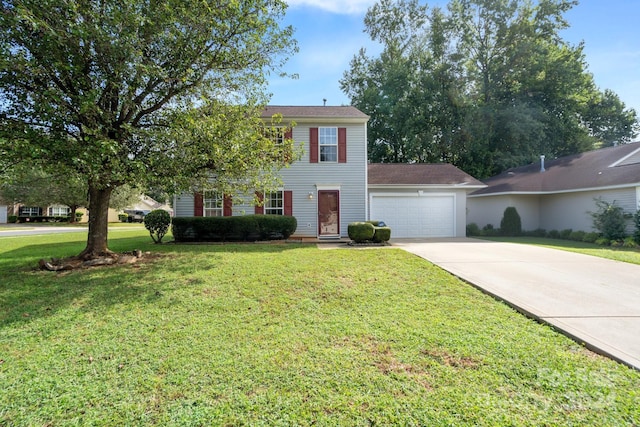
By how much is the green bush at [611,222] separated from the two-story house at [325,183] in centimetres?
1017

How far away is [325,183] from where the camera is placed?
42.9ft

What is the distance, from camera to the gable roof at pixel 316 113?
12.7m

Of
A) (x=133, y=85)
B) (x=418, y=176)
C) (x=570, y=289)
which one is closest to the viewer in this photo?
(x=570, y=289)

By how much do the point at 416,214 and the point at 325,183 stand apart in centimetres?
486

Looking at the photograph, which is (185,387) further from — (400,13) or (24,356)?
(400,13)

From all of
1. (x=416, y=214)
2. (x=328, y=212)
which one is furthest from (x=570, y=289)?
(x=416, y=214)

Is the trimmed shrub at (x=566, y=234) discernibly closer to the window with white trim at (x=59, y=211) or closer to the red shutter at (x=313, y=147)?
the red shutter at (x=313, y=147)

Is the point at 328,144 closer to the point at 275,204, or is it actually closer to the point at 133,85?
the point at 275,204

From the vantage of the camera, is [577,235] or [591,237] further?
[577,235]

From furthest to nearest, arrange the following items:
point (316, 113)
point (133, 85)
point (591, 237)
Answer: point (316, 113) → point (591, 237) → point (133, 85)

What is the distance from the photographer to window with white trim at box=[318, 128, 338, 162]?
515 inches

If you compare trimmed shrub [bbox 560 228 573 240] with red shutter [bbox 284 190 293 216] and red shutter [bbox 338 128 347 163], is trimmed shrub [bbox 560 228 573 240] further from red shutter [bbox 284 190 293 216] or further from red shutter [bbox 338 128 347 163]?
red shutter [bbox 284 190 293 216]

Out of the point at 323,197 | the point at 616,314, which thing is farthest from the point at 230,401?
the point at 323,197

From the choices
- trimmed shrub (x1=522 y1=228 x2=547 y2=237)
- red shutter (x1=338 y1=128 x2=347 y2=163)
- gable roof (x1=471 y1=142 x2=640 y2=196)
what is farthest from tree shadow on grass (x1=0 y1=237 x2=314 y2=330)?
trimmed shrub (x1=522 y1=228 x2=547 y2=237)
